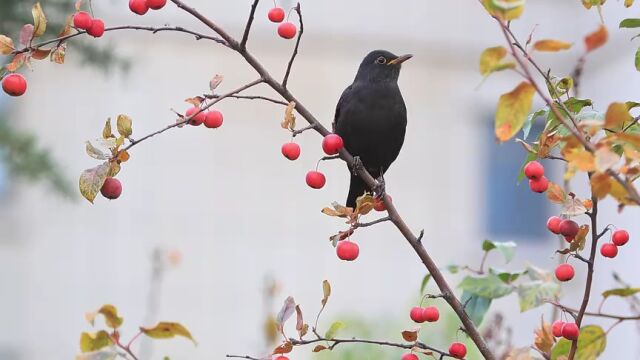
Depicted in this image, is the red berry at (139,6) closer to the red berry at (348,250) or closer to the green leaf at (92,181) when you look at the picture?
the green leaf at (92,181)

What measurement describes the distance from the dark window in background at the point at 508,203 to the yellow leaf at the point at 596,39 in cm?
803

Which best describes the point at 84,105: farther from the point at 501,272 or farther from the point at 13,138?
the point at 501,272

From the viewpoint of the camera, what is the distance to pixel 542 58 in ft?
28.4

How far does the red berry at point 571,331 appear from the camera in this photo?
1.32 m

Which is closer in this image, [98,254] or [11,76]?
[11,76]

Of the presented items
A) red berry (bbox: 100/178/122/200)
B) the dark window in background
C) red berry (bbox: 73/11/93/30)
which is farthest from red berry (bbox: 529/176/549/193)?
the dark window in background

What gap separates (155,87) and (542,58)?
133 inches

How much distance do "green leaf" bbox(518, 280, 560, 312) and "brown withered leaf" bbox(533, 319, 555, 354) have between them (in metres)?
0.22

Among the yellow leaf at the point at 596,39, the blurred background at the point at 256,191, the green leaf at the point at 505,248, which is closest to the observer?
the yellow leaf at the point at 596,39

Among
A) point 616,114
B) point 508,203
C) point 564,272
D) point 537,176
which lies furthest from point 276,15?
point 508,203

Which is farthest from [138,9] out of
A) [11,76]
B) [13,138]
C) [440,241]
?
[440,241]

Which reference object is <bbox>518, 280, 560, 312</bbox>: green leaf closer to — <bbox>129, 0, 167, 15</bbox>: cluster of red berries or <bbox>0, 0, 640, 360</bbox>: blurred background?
<bbox>129, 0, 167, 15</bbox>: cluster of red berries

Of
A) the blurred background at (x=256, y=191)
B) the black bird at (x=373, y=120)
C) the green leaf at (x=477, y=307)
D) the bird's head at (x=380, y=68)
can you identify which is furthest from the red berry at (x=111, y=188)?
the blurred background at (x=256, y=191)

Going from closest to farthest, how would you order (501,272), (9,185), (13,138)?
(501,272) < (13,138) < (9,185)
